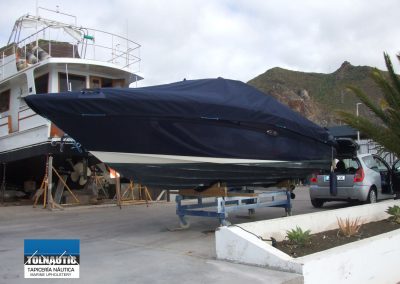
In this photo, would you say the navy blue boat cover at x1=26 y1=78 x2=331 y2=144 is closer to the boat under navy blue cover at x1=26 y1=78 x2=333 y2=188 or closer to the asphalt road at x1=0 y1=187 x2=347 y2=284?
the boat under navy blue cover at x1=26 y1=78 x2=333 y2=188

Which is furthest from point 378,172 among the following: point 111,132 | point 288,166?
point 111,132

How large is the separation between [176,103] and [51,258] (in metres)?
3.83

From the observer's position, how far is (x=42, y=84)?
1413cm

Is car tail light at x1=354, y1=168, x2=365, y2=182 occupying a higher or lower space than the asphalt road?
higher

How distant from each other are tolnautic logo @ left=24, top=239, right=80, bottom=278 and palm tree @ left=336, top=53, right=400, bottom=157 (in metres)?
8.10

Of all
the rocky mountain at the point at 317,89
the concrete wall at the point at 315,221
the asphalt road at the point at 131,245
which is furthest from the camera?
the rocky mountain at the point at 317,89

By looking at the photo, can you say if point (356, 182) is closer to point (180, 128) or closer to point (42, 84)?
point (180, 128)

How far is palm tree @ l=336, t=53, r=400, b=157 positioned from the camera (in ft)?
35.4

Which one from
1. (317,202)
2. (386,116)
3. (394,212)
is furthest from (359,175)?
(394,212)

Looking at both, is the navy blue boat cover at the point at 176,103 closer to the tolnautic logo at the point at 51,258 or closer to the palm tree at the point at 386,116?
the palm tree at the point at 386,116

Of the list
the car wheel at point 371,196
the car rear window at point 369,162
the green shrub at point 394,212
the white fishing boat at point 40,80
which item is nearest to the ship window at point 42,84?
the white fishing boat at point 40,80

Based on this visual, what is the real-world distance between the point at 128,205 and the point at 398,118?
893 cm

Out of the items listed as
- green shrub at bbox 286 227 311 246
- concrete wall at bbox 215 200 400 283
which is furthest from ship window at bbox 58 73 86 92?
green shrub at bbox 286 227 311 246

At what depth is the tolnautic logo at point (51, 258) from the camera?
16.0 ft
